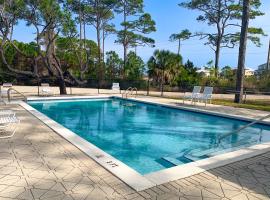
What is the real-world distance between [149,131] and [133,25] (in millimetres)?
22514

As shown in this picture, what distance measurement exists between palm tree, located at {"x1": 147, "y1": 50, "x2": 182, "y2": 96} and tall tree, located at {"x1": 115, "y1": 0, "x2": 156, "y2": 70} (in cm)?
555

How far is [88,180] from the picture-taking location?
12.6 feet

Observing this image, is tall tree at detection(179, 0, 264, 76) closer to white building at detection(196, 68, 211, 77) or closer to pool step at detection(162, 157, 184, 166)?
white building at detection(196, 68, 211, 77)

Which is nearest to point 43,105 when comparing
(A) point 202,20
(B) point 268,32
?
(A) point 202,20

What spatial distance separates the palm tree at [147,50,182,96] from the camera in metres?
23.6

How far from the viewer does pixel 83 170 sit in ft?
13.8

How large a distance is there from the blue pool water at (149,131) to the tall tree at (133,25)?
17189 mm

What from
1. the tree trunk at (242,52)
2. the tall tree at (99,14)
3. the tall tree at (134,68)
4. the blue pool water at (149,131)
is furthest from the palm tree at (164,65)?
the blue pool water at (149,131)

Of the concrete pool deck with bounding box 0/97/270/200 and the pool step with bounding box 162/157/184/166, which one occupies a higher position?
the concrete pool deck with bounding box 0/97/270/200

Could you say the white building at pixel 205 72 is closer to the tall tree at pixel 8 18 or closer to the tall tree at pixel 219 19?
the tall tree at pixel 219 19

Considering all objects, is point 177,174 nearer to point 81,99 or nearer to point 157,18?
point 81,99

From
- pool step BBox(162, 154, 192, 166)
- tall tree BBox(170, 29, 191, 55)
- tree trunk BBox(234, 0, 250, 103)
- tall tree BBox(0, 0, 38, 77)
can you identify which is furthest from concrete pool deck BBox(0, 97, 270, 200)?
tall tree BBox(170, 29, 191, 55)

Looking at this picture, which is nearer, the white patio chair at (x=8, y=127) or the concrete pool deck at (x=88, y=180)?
the concrete pool deck at (x=88, y=180)

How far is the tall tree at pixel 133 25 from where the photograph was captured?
28.8m
